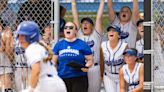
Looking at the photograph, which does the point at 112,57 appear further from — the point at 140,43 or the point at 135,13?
the point at 135,13

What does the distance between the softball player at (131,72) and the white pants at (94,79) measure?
1.59 feet

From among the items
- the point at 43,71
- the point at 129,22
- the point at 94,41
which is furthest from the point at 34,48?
the point at 129,22

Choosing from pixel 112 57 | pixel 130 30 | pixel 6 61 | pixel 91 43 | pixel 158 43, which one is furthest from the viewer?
pixel 6 61

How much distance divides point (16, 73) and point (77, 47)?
132cm

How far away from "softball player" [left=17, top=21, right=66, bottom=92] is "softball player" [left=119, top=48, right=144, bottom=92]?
6.33 feet

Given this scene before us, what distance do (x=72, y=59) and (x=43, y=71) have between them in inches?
69.8

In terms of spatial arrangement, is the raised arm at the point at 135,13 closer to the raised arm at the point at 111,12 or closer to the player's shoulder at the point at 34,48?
the raised arm at the point at 111,12

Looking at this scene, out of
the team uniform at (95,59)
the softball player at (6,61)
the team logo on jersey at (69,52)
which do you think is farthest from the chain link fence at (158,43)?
the softball player at (6,61)

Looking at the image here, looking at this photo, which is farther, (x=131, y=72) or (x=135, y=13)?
(x=135, y=13)

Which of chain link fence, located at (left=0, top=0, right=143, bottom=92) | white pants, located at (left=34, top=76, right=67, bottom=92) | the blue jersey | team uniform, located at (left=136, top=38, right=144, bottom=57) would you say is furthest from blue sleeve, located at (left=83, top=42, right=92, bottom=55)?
white pants, located at (left=34, top=76, right=67, bottom=92)

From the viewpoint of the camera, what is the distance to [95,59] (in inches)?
324

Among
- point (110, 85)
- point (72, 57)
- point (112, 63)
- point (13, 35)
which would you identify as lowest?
point (110, 85)

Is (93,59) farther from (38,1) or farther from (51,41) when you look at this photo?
(38,1)

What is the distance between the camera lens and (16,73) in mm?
8531
